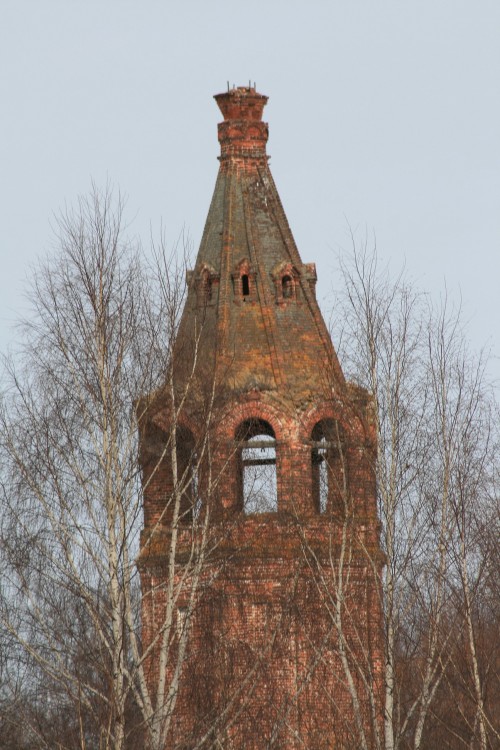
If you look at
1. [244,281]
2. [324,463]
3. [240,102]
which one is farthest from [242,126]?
[324,463]

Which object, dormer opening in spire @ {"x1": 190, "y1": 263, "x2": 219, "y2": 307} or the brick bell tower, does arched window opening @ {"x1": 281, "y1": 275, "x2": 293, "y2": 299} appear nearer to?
the brick bell tower

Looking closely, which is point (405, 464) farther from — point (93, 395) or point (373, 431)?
point (93, 395)

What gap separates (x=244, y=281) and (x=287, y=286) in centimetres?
71

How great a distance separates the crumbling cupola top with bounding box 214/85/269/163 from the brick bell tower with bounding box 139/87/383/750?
23 millimetres

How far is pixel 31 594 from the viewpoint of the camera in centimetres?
2316

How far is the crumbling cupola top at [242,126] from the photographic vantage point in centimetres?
3169

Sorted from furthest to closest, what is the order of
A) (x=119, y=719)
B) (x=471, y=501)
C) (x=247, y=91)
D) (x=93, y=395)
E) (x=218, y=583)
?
(x=247, y=91) → (x=218, y=583) → (x=471, y=501) → (x=93, y=395) → (x=119, y=719)

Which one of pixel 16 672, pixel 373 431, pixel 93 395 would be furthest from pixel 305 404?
pixel 93 395

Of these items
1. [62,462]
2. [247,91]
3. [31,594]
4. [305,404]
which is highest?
[247,91]

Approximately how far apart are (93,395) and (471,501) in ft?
18.9

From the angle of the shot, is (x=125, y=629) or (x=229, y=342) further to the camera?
(x=229, y=342)

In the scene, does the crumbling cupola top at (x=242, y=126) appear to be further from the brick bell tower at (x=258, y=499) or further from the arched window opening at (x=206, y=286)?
the arched window opening at (x=206, y=286)

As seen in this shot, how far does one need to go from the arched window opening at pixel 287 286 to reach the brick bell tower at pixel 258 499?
23 millimetres

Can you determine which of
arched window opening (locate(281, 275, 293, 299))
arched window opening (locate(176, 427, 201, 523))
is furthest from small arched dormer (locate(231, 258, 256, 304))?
arched window opening (locate(176, 427, 201, 523))
